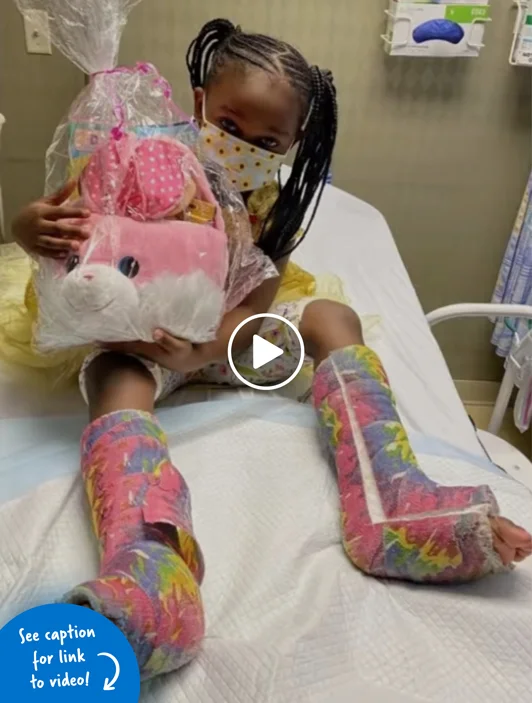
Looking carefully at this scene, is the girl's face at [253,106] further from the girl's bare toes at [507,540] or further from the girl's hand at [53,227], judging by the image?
the girl's bare toes at [507,540]

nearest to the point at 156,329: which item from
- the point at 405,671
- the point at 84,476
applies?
the point at 84,476

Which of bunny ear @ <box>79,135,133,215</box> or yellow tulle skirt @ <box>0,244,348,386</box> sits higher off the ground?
bunny ear @ <box>79,135,133,215</box>

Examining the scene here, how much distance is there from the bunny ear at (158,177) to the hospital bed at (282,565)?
28cm

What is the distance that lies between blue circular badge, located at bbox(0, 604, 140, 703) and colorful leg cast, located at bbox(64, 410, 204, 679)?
9 cm

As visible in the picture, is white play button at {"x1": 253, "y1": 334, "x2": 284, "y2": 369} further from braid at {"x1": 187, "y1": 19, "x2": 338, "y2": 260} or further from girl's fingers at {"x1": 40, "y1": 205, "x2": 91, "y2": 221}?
girl's fingers at {"x1": 40, "y1": 205, "x2": 91, "y2": 221}

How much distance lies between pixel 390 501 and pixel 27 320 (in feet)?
1.89

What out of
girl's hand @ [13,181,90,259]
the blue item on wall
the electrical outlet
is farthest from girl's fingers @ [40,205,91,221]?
the blue item on wall

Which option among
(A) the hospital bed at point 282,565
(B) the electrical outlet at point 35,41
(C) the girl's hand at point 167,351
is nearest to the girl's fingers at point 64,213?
(C) the girl's hand at point 167,351

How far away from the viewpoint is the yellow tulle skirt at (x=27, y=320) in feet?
3.41

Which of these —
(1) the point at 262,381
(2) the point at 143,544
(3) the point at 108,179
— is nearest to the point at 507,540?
(2) the point at 143,544

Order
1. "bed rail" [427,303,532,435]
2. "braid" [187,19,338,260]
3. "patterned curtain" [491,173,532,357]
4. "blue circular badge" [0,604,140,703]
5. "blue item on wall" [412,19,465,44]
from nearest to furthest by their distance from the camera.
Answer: "blue circular badge" [0,604,140,703]
"braid" [187,19,338,260]
"bed rail" [427,303,532,435]
"blue item on wall" [412,19,465,44]
"patterned curtain" [491,173,532,357]

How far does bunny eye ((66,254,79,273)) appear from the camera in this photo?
78 cm

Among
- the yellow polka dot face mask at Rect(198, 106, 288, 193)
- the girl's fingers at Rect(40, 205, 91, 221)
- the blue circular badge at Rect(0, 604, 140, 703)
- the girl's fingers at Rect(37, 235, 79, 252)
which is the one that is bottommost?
the blue circular badge at Rect(0, 604, 140, 703)

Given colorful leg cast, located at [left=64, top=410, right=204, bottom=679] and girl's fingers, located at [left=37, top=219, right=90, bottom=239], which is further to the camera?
girl's fingers, located at [left=37, top=219, right=90, bottom=239]
